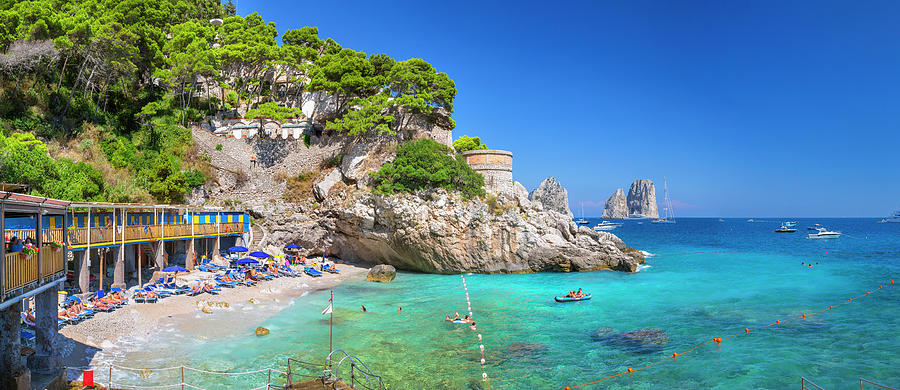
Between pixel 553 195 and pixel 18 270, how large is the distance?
130m

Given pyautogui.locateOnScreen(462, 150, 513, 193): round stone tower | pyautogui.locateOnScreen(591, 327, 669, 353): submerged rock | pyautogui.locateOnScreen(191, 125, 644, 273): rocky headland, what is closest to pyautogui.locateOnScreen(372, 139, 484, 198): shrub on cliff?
pyautogui.locateOnScreen(191, 125, 644, 273): rocky headland

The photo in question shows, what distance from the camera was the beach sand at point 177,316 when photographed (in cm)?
1568

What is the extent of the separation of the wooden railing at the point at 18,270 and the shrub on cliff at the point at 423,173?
81.7 ft

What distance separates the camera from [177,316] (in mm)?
20750

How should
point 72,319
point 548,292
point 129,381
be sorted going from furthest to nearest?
point 548,292 → point 72,319 → point 129,381

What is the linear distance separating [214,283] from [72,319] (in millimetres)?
9493

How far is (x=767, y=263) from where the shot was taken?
48.1 metres

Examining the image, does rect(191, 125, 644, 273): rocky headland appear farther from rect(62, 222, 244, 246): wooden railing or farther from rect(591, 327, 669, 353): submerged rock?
rect(591, 327, 669, 353): submerged rock

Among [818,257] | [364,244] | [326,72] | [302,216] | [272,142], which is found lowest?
[818,257]

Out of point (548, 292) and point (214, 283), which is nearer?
point (214, 283)

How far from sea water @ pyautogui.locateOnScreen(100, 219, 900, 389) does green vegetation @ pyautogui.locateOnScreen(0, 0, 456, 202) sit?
582 inches

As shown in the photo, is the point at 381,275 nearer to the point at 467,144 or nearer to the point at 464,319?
the point at 464,319

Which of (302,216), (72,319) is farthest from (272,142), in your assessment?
(72,319)

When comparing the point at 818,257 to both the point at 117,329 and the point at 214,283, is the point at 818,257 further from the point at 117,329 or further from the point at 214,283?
the point at 117,329
